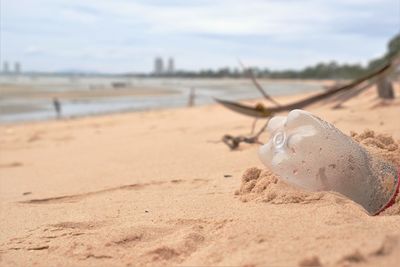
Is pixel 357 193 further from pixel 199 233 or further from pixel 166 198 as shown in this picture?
pixel 166 198

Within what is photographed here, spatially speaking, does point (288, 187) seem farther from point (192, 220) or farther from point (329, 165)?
point (192, 220)

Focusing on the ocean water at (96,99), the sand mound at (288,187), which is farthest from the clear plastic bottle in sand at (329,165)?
the ocean water at (96,99)

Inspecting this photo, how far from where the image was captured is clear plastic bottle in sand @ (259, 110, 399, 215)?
6.74 feet

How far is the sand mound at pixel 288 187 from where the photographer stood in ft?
6.86

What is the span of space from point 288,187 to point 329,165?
9.6 inches

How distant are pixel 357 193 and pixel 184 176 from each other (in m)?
1.53

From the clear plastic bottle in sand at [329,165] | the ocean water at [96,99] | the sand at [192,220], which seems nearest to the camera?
the sand at [192,220]

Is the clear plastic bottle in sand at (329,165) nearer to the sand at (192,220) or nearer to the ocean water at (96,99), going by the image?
the sand at (192,220)

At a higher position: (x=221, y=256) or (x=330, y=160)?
(x=330, y=160)

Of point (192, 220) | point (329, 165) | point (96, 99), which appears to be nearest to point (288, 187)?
point (329, 165)

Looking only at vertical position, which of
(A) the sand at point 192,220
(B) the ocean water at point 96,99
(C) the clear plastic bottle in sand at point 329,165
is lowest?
(B) the ocean water at point 96,99

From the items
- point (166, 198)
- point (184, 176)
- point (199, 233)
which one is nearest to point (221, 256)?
point (199, 233)

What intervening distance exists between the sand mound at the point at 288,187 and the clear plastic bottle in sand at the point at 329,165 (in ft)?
0.13

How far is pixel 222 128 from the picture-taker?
6.18 meters
